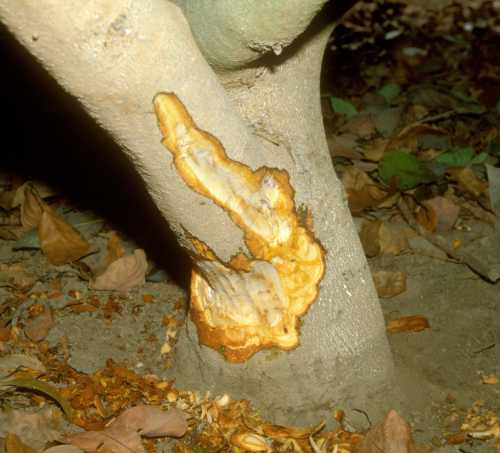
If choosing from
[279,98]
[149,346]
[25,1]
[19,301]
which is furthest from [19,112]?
[25,1]

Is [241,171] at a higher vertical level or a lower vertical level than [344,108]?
higher

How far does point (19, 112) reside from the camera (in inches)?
122

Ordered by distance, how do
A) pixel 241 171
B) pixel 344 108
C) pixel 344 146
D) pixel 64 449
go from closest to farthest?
pixel 241 171 < pixel 64 449 < pixel 344 146 < pixel 344 108

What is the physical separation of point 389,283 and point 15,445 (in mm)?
1096

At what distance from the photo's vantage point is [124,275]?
2.05 metres

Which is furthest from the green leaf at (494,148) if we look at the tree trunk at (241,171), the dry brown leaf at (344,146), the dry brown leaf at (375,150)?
the tree trunk at (241,171)

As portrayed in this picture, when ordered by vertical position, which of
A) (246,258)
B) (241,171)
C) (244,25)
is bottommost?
(246,258)

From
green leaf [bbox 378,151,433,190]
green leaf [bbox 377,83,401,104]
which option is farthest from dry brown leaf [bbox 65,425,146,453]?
green leaf [bbox 377,83,401,104]

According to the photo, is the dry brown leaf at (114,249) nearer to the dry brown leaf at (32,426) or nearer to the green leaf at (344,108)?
the dry brown leaf at (32,426)

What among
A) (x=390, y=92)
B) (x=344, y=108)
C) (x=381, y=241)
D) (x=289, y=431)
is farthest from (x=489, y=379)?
(x=390, y=92)

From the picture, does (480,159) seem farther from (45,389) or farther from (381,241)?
(45,389)

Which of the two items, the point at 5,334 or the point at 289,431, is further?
the point at 5,334

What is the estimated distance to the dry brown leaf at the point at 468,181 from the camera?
2.48 meters

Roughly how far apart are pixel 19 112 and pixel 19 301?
4.58 feet
